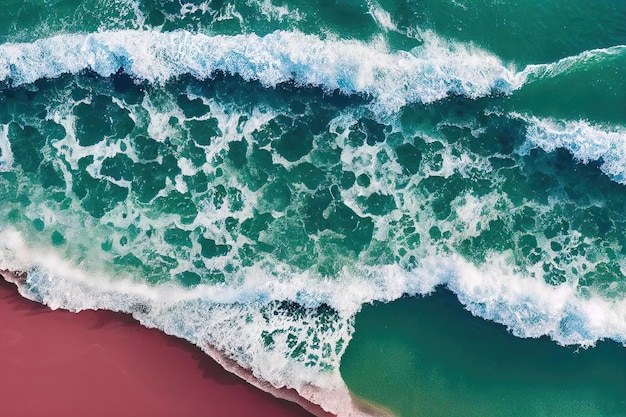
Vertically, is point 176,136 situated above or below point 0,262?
above

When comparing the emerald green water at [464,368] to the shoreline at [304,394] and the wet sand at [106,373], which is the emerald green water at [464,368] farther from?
the wet sand at [106,373]

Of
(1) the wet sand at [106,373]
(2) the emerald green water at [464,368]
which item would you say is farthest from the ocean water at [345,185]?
(1) the wet sand at [106,373]

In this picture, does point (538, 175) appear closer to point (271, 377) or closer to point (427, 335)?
point (427, 335)

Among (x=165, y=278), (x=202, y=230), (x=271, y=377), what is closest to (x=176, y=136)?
(x=202, y=230)

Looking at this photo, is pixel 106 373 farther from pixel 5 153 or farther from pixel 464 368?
pixel 464 368

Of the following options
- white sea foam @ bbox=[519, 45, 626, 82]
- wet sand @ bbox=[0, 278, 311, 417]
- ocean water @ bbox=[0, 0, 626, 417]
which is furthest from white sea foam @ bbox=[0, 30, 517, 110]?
wet sand @ bbox=[0, 278, 311, 417]

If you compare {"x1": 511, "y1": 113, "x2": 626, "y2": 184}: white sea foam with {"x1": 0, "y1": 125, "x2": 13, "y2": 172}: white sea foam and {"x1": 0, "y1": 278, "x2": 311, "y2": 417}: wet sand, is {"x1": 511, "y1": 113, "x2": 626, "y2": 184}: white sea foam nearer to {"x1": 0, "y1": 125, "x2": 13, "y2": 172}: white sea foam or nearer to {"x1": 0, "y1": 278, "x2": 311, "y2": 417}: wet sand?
{"x1": 0, "y1": 278, "x2": 311, "y2": 417}: wet sand
